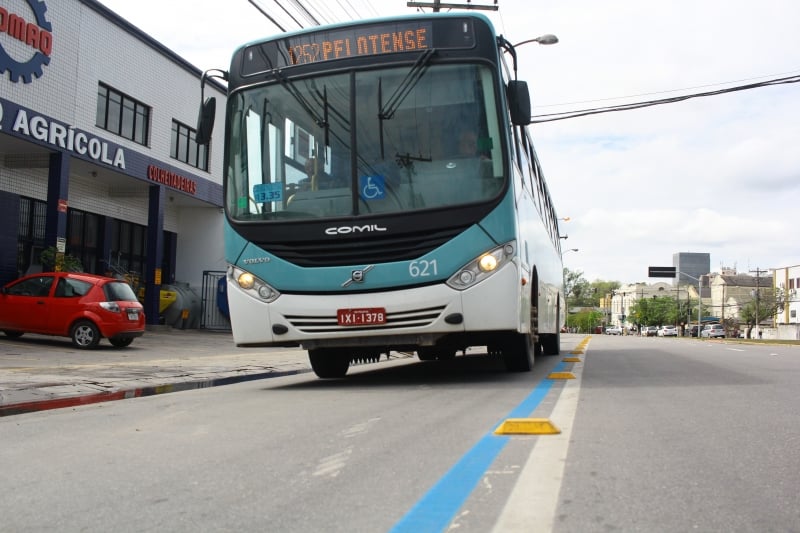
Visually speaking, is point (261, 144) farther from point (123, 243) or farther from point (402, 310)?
point (123, 243)

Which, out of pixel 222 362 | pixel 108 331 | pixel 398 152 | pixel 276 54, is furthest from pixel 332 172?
pixel 108 331

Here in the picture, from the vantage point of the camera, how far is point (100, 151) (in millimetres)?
22016

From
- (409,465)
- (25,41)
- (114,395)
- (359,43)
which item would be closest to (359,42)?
(359,43)

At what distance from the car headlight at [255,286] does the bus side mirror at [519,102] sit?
319 cm

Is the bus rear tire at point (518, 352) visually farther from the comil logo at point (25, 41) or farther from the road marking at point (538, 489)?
the comil logo at point (25, 41)

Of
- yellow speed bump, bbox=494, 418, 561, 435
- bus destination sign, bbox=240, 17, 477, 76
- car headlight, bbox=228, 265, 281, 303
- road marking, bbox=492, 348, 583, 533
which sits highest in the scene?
bus destination sign, bbox=240, 17, 477, 76

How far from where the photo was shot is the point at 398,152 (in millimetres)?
7781

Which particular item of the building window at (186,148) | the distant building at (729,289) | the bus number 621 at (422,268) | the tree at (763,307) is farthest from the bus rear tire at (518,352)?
the distant building at (729,289)

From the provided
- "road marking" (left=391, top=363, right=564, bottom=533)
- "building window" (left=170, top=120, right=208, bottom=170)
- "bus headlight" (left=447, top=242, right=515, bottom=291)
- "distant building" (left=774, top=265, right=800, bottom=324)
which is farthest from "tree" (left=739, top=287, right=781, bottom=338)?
"road marking" (left=391, top=363, right=564, bottom=533)

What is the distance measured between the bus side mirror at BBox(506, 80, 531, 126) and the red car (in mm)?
11161

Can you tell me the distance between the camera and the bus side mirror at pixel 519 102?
8.02 metres

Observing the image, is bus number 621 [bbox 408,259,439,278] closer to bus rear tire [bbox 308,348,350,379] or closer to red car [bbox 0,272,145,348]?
bus rear tire [bbox 308,348,350,379]

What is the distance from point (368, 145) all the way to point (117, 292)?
1049 centimetres

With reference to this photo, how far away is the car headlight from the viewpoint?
7799 millimetres
